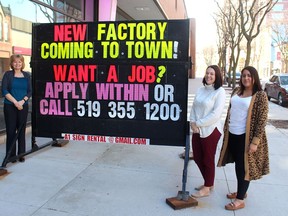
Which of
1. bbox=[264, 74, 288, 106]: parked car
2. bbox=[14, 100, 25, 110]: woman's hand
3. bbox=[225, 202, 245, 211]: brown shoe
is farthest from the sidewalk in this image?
bbox=[264, 74, 288, 106]: parked car

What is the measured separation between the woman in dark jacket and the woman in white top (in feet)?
8.89

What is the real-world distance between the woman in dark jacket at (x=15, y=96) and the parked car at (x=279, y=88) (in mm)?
12778

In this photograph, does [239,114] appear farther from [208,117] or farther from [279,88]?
[279,88]

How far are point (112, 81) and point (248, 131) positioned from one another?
6.37 ft

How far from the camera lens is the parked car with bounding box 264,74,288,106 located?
1545 cm

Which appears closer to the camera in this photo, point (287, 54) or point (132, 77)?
point (132, 77)

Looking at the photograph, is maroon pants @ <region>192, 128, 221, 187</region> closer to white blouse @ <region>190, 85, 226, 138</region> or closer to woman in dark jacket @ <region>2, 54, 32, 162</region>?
white blouse @ <region>190, 85, 226, 138</region>

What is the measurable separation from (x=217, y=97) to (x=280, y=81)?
13834 millimetres

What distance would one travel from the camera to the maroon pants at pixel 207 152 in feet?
13.7

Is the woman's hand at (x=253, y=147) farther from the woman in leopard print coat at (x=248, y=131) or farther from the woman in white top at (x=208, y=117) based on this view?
the woman in white top at (x=208, y=117)

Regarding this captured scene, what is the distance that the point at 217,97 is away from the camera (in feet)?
13.4

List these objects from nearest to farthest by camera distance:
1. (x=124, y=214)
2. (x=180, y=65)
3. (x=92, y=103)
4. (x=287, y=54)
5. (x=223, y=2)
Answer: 1. (x=124, y=214)
2. (x=180, y=65)
3. (x=92, y=103)
4. (x=223, y=2)
5. (x=287, y=54)

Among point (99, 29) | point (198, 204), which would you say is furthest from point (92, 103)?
point (198, 204)

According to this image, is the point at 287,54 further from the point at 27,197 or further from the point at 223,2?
the point at 27,197
